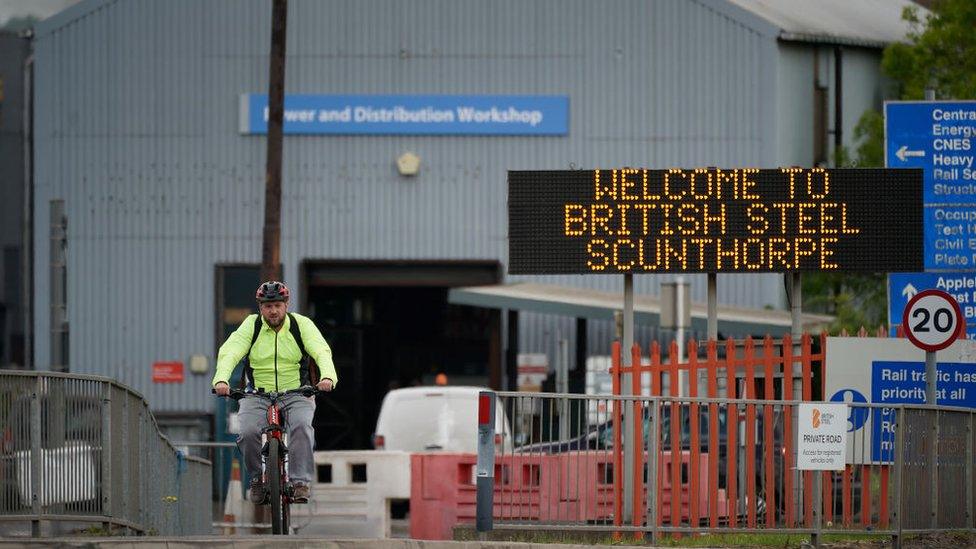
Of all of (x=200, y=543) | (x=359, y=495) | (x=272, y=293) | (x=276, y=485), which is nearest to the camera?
(x=200, y=543)

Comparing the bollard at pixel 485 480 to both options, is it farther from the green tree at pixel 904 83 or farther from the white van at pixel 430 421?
the green tree at pixel 904 83

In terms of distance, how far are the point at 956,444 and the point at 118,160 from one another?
21.3 m

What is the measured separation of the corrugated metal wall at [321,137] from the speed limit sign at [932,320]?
16.9 m

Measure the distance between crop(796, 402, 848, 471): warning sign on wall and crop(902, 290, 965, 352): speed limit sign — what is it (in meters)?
2.40

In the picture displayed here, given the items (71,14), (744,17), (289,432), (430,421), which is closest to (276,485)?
(289,432)

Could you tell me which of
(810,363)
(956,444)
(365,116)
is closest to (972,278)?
(810,363)

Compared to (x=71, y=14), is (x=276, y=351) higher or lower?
lower

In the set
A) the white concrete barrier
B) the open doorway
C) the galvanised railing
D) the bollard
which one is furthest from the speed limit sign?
the open doorway

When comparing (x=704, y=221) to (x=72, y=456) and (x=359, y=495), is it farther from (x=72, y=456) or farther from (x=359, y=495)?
(x=359, y=495)

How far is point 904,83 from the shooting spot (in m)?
32.8

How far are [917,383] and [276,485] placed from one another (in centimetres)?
734

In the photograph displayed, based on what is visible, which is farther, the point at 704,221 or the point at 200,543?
the point at 704,221

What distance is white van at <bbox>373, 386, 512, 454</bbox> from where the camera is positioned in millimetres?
24578

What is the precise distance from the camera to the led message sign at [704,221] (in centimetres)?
1625
